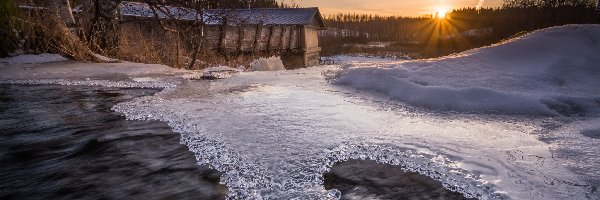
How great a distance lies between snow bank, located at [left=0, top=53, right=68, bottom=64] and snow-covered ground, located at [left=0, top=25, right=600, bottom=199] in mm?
2676

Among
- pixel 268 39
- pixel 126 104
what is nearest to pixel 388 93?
pixel 126 104

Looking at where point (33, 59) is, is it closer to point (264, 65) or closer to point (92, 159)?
point (264, 65)

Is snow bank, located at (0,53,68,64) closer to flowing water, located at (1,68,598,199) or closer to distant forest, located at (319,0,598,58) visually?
flowing water, located at (1,68,598,199)

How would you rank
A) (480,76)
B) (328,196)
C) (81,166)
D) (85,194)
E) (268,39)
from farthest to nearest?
1. (268,39)
2. (480,76)
3. (81,166)
4. (85,194)
5. (328,196)

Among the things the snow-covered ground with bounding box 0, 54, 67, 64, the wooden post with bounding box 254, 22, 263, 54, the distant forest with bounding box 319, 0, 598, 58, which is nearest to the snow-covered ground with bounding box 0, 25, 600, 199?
the snow-covered ground with bounding box 0, 54, 67, 64

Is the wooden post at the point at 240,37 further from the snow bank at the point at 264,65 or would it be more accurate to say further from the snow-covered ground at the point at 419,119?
the snow-covered ground at the point at 419,119

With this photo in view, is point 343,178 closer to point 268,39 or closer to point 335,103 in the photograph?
point 335,103

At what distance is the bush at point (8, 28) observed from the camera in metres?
8.52

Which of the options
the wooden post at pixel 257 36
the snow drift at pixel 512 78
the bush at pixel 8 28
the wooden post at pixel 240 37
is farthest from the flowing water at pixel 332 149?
the wooden post at pixel 257 36

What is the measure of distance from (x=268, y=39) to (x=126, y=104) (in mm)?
17964

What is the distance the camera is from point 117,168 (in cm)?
216

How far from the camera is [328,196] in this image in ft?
5.61

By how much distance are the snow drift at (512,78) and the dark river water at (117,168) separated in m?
2.12

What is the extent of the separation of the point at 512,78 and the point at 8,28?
33.2 feet
